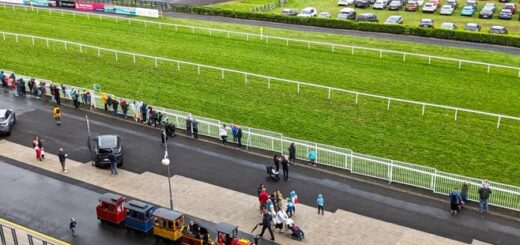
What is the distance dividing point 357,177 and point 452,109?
1119cm

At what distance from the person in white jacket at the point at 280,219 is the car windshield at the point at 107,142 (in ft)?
33.8

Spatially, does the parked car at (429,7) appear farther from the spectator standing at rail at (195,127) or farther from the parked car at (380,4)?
the spectator standing at rail at (195,127)

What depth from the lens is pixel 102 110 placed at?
38.5 m

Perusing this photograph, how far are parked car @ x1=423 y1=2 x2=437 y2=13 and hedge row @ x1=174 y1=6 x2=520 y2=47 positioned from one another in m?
15.4

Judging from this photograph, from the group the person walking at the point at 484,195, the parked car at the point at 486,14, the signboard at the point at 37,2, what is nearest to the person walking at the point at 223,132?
the person walking at the point at 484,195

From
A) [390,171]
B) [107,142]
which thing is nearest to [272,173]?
[390,171]

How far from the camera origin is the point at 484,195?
25672 mm

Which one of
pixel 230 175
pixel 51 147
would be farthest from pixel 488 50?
pixel 51 147

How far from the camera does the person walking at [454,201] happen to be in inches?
1009

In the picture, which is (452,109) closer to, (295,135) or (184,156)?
(295,135)

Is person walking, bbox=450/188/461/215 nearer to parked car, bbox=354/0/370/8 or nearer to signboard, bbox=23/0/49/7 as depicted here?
parked car, bbox=354/0/370/8

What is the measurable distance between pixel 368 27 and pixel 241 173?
3397cm

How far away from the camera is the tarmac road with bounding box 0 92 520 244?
25.4 m

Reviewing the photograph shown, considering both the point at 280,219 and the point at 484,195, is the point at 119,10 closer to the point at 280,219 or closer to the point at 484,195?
the point at 280,219
